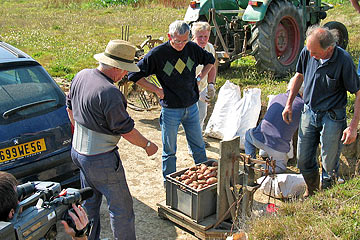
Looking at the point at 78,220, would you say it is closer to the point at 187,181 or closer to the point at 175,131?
the point at 187,181

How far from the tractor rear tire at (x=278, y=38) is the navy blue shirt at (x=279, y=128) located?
3.73m

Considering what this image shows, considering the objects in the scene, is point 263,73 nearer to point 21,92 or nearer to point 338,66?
point 338,66

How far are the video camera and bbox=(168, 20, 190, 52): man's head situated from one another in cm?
217

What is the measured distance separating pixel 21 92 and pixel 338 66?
2984mm

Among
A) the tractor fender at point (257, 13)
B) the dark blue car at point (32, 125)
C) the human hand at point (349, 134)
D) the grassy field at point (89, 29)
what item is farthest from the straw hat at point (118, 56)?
the tractor fender at point (257, 13)

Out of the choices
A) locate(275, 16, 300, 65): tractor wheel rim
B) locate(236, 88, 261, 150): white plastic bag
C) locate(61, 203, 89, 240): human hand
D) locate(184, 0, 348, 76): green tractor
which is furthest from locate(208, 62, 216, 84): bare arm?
locate(275, 16, 300, 65): tractor wheel rim

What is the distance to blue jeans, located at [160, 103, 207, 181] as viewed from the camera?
469cm

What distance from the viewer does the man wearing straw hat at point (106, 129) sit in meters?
3.24

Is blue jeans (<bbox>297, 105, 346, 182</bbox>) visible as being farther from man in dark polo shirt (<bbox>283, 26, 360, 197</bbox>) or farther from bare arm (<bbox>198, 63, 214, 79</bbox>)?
bare arm (<bbox>198, 63, 214, 79</bbox>)

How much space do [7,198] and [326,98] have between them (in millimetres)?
3054

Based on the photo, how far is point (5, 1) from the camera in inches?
1229

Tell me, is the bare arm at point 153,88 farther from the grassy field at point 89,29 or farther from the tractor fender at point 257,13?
the tractor fender at point 257,13

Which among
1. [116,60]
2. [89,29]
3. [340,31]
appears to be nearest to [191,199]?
[116,60]

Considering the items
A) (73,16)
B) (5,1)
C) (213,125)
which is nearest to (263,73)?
(213,125)
